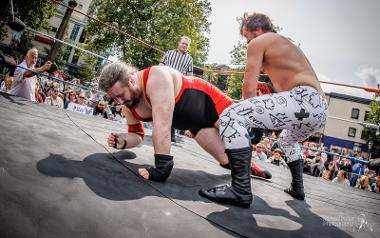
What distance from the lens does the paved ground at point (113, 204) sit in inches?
28.0

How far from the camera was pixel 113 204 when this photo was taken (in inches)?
35.5

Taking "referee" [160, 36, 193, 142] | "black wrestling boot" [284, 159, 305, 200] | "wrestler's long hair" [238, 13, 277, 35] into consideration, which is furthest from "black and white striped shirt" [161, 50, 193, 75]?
"black wrestling boot" [284, 159, 305, 200]

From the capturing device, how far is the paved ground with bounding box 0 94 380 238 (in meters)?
0.71

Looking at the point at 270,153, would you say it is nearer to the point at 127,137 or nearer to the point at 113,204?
the point at 127,137

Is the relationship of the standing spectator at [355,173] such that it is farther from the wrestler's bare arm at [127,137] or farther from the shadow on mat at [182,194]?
the wrestler's bare arm at [127,137]

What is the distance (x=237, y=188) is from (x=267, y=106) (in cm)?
45

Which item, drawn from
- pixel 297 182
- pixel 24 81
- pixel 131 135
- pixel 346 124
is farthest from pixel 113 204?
pixel 346 124

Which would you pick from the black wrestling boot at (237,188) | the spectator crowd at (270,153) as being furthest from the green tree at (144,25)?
the black wrestling boot at (237,188)

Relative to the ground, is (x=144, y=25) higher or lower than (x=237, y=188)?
higher

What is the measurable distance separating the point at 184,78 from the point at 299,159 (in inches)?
38.6

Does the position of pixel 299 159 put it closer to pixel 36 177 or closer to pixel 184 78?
pixel 184 78

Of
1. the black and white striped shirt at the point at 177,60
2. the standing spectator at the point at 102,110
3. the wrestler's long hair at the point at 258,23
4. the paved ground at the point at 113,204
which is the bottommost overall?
the paved ground at the point at 113,204

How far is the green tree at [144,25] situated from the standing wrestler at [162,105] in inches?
519

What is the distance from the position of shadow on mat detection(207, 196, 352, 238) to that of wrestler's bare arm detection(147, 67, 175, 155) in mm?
487
